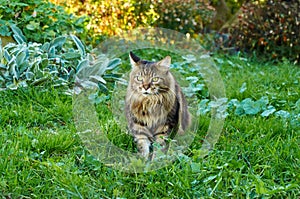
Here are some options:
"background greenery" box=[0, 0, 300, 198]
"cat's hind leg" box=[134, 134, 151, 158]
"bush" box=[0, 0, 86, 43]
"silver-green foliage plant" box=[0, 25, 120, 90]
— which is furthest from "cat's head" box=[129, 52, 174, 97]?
"bush" box=[0, 0, 86, 43]

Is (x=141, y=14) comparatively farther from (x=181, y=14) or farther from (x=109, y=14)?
(x=181, y=14)

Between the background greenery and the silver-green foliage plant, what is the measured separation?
0.03 ft

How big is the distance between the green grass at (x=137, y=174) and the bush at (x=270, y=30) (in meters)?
3.17

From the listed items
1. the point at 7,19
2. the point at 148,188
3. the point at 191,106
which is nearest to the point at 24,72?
the point at 7,19

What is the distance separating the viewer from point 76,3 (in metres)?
6.69

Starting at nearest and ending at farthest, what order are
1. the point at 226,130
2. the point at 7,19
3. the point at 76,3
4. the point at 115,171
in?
1. the point at 115,171
2. the point at 226,130
3. the point at 7,19
4. the point at 76,3

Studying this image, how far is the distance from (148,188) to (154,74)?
0.78 meters

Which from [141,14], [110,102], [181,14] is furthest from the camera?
[181,14]

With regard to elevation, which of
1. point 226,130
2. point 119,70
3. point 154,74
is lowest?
point 119,70

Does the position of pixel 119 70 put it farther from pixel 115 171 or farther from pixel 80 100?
pixel 115 171

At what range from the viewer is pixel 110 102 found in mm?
A: 4062

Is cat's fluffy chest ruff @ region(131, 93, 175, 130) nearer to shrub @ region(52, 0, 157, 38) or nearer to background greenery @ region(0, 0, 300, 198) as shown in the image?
background greenery @ region(0, 0, 300, 198)

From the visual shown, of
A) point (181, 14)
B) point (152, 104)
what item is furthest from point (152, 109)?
point (181, 14)

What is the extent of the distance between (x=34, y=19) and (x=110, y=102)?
5.30ft
